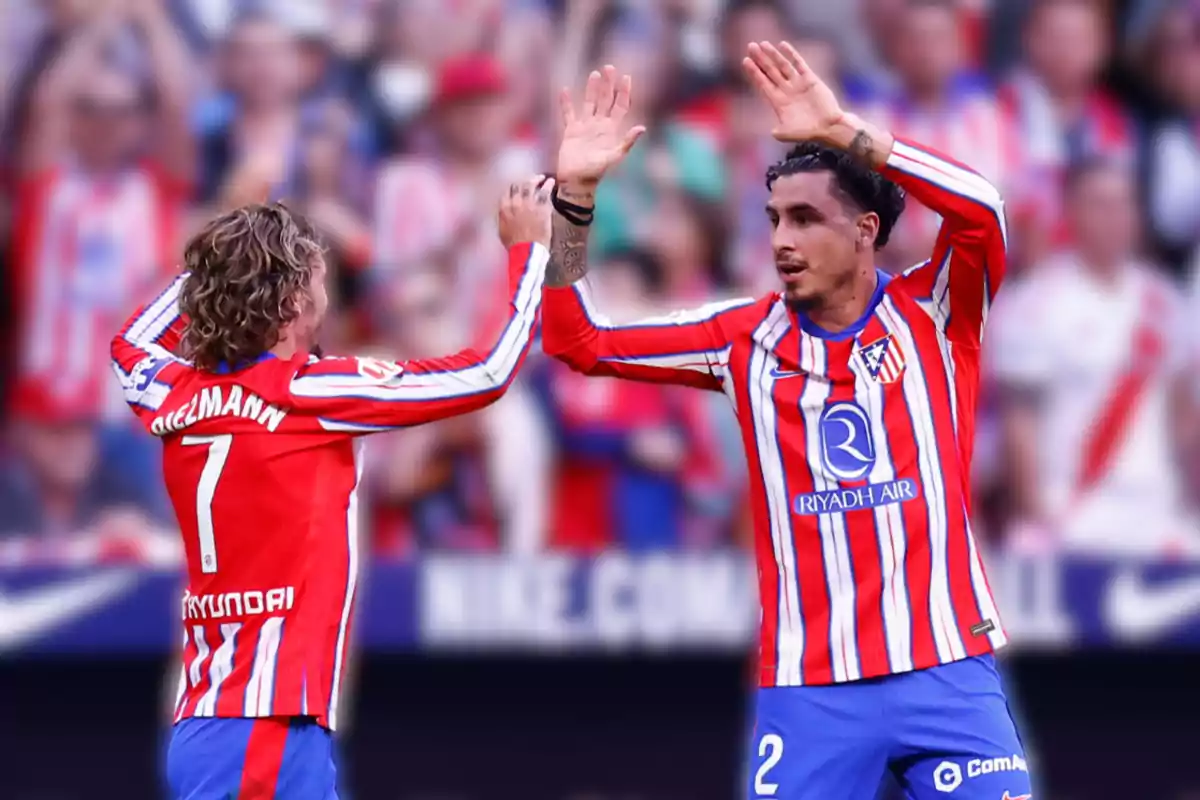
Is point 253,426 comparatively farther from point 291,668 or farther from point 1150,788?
point 1150,788

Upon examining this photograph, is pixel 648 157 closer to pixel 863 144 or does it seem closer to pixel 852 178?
pixel 852 178

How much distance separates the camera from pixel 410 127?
26.2ft

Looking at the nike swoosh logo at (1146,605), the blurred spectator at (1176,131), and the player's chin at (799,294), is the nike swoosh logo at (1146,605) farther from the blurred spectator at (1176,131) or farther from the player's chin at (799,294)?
the player's chin at (799,294)

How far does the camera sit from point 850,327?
398 cm

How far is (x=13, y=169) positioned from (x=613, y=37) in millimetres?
2743

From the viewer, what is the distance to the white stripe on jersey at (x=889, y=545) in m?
3.80

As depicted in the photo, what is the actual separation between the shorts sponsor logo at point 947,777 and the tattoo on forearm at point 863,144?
1.30m

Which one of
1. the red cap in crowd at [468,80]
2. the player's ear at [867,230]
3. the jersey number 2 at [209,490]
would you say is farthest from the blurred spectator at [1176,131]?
the jersey number 2 at [209,490]

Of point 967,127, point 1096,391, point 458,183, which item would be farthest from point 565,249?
point 967,127

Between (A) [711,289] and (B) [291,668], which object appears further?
(A) [711,289]

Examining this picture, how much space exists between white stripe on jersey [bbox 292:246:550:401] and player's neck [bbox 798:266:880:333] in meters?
0.65

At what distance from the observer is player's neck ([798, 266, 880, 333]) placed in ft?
13.1

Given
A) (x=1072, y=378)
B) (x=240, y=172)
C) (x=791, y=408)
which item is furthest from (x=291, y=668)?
(x=1072, y=378)

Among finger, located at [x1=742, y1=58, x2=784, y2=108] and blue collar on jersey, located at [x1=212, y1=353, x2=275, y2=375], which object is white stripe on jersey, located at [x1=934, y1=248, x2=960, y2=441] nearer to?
finger, located at [x1=742, y1=58, x2=784, y2=108]
